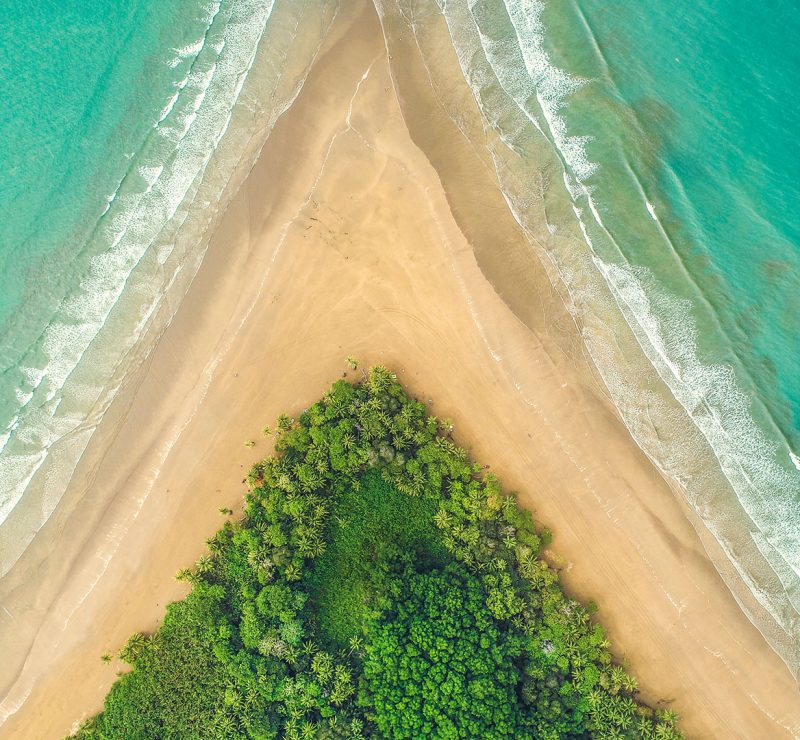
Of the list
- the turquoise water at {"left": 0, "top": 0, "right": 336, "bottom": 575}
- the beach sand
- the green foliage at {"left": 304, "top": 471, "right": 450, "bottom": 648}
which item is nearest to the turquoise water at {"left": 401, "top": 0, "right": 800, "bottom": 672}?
the beach sand

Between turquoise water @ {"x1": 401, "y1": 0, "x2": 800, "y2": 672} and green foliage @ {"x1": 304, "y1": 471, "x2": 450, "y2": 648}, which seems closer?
green foliage @ {"x1": 304, "y1": 471, "x2": 450, "y2": 648}

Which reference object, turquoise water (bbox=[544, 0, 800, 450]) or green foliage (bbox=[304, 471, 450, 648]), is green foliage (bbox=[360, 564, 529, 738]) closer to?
green foliage (bbox=[304, 471, 450, 648])

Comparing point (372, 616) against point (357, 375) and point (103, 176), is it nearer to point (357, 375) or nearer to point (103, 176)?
point (357, 375)

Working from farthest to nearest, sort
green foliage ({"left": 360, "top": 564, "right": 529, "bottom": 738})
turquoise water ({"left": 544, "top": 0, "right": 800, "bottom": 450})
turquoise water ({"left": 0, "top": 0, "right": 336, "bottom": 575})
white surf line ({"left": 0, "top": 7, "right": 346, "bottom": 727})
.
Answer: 1. turquoise water ({"left": 0, "top": 0, "right": 336, "bottom": 575})
2. turquoise water ({"left": 544, "top": 0, "right": 800, "bottom": 450})
3. white surf line ({"left": 0, "top": 7, "right": 346, "bottom": 727})
4. green foliage ({"left": 360, "top": 564, "right": 529, "bottom": 738})

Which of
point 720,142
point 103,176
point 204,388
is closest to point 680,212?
point 720,142

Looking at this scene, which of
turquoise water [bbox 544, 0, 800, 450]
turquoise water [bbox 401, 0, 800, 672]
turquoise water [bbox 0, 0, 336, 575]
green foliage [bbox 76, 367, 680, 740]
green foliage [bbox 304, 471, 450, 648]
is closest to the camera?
green foliage [bbox 76, 367, 680, 740]

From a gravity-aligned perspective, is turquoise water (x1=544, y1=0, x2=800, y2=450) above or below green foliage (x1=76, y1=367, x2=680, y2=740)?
above
